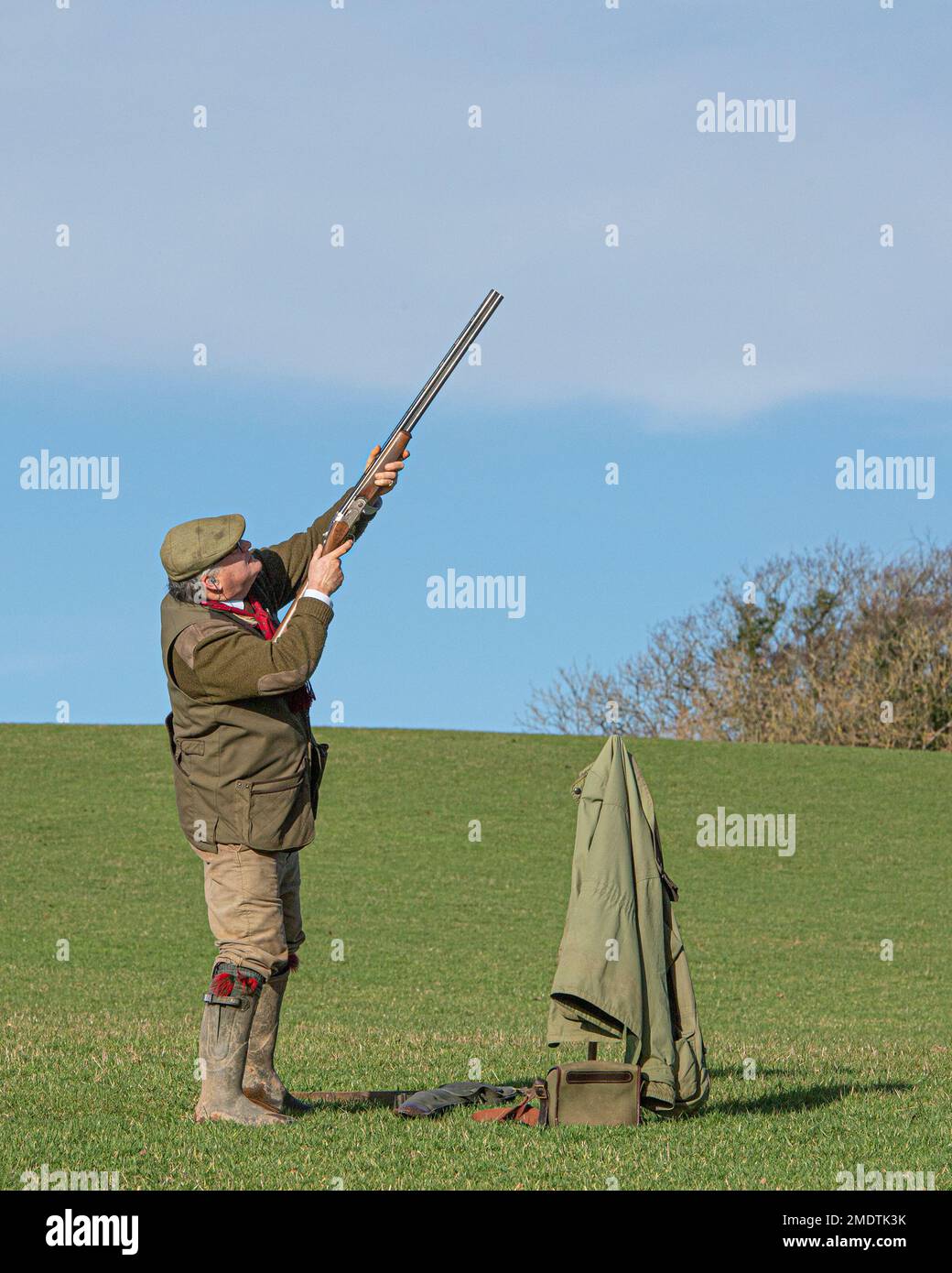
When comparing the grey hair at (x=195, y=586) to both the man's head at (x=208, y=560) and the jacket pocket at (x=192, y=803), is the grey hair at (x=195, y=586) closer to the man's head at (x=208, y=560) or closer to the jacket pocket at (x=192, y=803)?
the man's head at (x=208, y=560)

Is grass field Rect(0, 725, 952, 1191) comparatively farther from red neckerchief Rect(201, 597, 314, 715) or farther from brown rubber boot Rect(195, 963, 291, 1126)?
red neckerchief Rect(201, 597, 314, 715)

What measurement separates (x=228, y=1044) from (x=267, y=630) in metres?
1.93

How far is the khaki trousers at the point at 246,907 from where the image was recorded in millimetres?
6418

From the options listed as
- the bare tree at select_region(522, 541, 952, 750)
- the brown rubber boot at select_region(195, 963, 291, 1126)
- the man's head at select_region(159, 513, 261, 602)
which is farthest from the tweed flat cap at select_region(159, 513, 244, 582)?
the bare tree at select_region(522, 541, 952, 750)

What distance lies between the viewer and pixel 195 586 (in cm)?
663

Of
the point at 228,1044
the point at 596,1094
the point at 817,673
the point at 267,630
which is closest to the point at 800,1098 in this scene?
the point at 596,1094

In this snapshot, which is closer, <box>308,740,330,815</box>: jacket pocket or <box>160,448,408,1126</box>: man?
<box>160,448,408,1126</box>: man

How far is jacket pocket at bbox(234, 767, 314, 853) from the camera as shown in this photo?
639cm

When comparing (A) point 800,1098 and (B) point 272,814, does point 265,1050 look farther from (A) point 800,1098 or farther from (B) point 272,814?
(A) point 800,1098

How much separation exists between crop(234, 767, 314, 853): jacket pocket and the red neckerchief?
34 cm

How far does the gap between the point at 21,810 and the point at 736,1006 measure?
57.1 feet

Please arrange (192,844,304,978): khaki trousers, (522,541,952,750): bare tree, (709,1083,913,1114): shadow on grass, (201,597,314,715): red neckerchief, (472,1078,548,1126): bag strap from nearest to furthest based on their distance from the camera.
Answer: (192,844,304,978): khaki trousers < (472,1078,548,1126): bag strap < (201,597,314,715): red neckerchief < (709,1083,913,1114): shadow on grass < (522,541,952,750): bare tree

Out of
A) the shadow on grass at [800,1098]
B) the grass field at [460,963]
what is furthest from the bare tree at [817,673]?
the shadow on grass at [800,1098]
